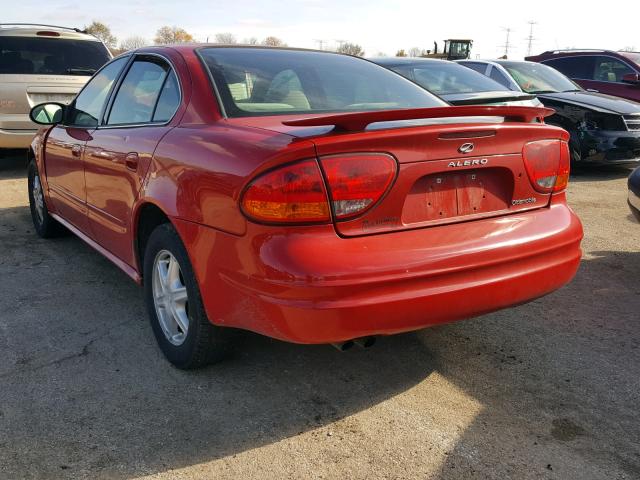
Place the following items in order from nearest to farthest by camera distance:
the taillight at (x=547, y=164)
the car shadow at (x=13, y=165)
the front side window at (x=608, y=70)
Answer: the taillight at (x=547, y=164), the car shadow at (x=13, y=165), the front side window at (x=608, y=70)

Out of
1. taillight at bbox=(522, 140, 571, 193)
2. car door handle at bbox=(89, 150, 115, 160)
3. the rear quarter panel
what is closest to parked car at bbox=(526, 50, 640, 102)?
taillight at bbox=(522, 140, 571, 193)

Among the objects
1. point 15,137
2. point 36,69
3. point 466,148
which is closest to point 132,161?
point 466,148

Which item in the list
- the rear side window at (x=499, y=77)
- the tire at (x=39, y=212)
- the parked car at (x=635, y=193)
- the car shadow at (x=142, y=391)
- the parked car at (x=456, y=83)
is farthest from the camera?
the rear side window at (x=499, y=77)

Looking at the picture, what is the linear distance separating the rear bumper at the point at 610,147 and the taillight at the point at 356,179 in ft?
22.8

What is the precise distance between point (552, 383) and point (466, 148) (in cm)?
121

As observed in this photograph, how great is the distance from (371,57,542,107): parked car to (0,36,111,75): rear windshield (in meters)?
3.99

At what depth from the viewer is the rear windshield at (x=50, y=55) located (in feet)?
27.2

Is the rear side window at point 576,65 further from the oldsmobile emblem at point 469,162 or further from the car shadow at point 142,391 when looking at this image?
the oldsmobile emblem at point 469,162

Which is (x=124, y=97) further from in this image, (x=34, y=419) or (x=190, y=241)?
(x=34, y=419)

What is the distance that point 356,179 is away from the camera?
7.71ft

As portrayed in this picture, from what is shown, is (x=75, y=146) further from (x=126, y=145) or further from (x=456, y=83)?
(x=456, y=83)

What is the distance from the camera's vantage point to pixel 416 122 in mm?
2617

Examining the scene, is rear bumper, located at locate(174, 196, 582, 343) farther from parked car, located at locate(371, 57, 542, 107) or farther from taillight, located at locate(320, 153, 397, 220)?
parked car, located at locate(371, 57, 542, 107)

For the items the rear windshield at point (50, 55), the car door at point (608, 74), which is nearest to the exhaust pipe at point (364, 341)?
the rear windshield at point (50, 55)
